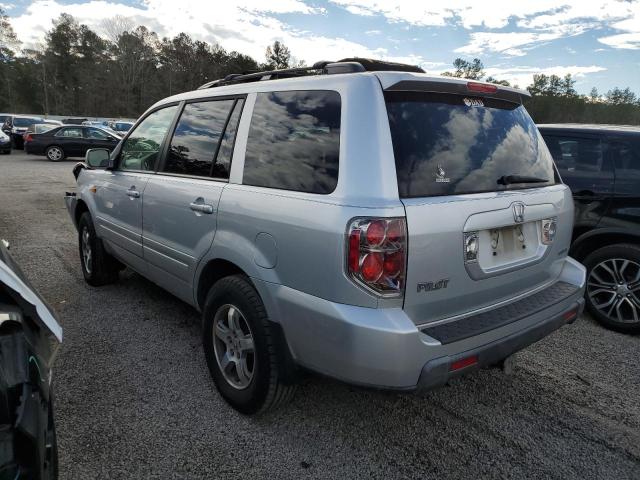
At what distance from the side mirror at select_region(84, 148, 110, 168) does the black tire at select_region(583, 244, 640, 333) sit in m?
4.64

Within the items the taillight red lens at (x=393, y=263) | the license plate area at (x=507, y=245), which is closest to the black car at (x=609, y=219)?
the license plate area at (x=507, y=245)

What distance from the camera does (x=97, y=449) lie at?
2.35 metres

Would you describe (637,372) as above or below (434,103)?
below

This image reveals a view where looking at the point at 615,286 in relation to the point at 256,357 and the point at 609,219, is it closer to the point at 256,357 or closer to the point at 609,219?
the point at 609,219

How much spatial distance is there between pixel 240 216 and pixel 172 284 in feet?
3.88

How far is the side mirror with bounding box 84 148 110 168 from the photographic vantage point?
14.2ft

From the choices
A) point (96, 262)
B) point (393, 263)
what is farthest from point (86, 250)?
point (393, 263)

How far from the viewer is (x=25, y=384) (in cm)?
151

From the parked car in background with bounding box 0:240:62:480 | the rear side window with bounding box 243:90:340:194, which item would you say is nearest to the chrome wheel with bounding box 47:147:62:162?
the rear side window with bounding box 243:90:340:194

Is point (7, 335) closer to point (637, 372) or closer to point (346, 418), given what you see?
point (346, 418)

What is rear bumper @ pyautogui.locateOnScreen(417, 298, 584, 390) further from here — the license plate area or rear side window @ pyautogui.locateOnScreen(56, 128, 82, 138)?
rear side window @ pyautogui.locateOnScreen(56, 128, 82, 138)

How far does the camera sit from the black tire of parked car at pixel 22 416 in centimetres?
138

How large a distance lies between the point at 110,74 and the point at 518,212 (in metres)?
83.9

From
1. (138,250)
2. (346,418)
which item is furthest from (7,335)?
(138,250)
